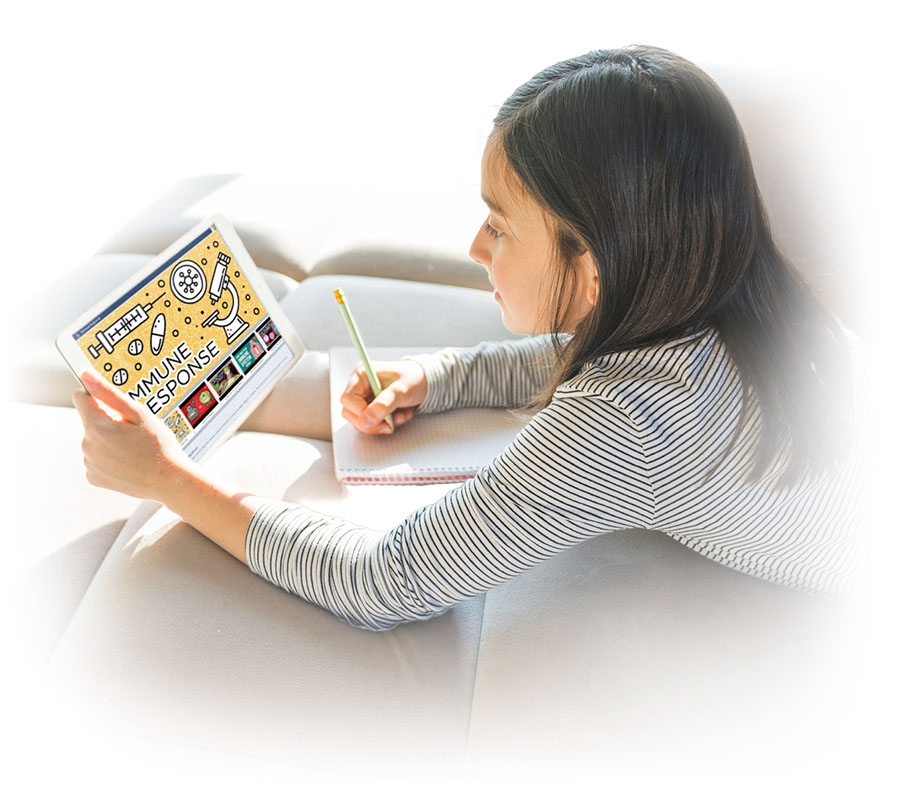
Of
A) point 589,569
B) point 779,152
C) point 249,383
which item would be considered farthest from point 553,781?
point 779,152

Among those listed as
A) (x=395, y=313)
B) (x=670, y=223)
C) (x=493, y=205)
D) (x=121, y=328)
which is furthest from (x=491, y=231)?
(x=395, y=313)

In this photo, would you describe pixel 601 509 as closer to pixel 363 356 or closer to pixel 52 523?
pixel 363 356

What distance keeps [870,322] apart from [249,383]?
736mm

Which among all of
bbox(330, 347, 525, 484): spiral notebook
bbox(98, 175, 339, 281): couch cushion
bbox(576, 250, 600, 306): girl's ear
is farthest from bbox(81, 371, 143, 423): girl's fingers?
bbox(98, 175, 339, 281): couch cushion

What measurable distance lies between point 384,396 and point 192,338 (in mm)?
227

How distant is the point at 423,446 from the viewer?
1.04m

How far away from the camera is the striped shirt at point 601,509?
2.32 feet

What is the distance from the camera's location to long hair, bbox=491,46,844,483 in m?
0.70

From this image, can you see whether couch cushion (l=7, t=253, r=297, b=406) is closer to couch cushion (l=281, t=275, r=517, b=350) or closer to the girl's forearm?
couch cushion (l=281, t=275, r=517, b=350)

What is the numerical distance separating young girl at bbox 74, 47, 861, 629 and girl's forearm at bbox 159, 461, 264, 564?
0.03 m

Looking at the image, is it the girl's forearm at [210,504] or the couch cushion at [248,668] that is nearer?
the couch cushion at [248,668]

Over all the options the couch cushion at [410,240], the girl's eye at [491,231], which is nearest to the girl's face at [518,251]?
the girl's eye at [491,231]

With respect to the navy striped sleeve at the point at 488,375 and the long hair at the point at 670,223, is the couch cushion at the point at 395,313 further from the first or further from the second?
the long hair at the point at 670,223

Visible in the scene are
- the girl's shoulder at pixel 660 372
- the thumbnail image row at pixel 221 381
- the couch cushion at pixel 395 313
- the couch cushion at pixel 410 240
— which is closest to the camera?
the girl's shoulder at pixel 660 372
